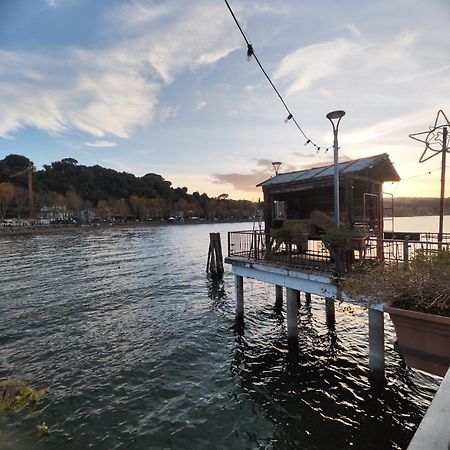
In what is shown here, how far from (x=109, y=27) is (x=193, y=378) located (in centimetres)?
921

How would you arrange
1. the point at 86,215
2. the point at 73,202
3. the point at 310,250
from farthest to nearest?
the point at 86,215
the point at 73,202
the point at 310,250

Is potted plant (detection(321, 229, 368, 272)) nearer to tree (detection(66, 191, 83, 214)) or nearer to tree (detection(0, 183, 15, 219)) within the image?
tree (detection(0, 183, 15, 219))

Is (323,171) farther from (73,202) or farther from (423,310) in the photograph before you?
(73,202)

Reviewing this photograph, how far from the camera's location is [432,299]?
4.14m

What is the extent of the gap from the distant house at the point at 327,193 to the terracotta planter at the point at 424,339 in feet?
20.7

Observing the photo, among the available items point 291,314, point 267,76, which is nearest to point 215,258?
point 291,314

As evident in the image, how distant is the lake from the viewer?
21.2 ft

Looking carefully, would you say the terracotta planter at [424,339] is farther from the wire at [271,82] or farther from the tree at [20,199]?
the tree at [20,199]

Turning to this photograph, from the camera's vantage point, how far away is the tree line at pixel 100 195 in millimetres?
104363

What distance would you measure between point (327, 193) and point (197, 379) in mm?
8591

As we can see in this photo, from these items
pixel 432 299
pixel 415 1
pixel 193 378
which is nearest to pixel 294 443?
pixel 193 378

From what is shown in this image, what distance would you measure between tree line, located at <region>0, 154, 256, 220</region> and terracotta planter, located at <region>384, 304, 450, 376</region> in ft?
352

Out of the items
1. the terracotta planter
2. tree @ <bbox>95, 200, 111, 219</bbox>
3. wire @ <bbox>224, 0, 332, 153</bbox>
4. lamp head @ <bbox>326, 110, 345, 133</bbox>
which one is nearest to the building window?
wire @ <bbox>224, 0, 332, 153</bbox>

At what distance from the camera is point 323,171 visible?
11.7 m
